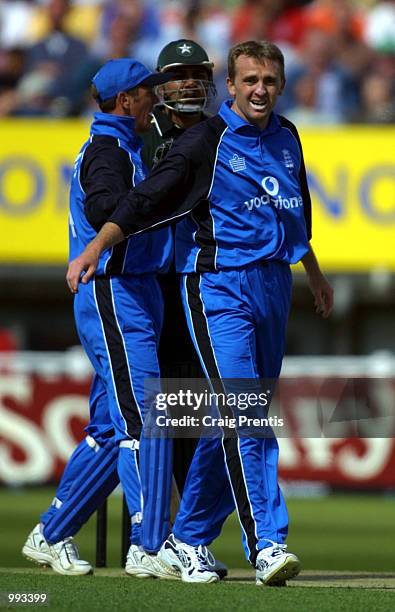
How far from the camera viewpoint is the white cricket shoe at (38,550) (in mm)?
6461

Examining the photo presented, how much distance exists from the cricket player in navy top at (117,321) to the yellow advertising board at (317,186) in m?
9.03

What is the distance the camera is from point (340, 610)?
16.1 feet

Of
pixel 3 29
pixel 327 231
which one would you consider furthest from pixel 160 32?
pixel 327 231

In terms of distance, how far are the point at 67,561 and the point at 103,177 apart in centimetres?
177

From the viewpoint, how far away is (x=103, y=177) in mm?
5992

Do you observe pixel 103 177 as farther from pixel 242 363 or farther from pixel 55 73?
pixel 55 73

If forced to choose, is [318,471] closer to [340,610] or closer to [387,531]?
[387,531]

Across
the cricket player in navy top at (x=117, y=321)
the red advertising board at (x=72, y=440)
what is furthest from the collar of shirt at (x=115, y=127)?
the red advertising board at (x=72, y=440)

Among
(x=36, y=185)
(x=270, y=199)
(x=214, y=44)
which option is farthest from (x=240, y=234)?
(x=214, y=44)

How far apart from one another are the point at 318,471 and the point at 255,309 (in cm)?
841

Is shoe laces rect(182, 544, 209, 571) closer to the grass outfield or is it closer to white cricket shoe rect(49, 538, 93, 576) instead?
the grass outfield

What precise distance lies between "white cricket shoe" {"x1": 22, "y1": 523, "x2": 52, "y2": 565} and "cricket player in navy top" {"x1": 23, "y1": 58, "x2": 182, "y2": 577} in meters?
0.02

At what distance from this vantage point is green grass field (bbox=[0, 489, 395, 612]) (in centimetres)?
511

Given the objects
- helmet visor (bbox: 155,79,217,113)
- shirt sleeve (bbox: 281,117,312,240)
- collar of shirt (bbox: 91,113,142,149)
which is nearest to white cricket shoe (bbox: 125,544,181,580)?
shirt sleeve (bbox: 281,117,312,240)
